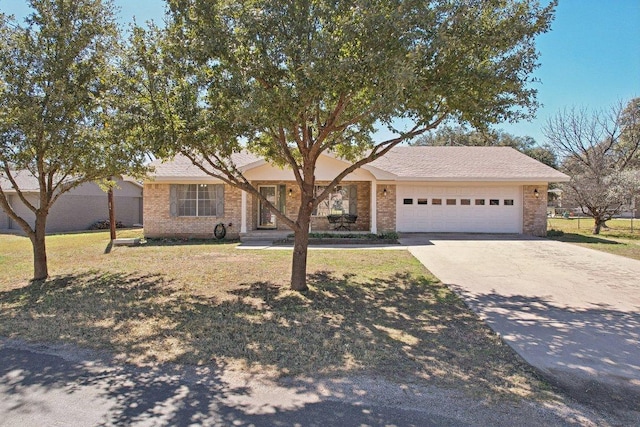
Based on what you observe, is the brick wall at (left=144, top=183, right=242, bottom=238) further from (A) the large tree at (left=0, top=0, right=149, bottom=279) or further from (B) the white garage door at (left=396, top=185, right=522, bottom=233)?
(A) the large tree at (left=0, top=0, right=149, bottom=279)

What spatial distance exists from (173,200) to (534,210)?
1543cm

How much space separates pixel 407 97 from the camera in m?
5.69

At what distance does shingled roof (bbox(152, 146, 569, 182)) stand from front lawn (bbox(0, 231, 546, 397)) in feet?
21.7

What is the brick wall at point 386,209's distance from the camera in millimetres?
16859

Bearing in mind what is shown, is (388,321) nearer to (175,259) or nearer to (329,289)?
(329,289)

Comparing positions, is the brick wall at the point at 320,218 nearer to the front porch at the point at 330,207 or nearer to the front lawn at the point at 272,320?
the front porch at the point at 330,207

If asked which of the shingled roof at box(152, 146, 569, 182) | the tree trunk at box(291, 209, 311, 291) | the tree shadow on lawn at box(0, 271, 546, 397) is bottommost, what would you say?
the tree shadow on lawn at box(0, 271, 546, 397)

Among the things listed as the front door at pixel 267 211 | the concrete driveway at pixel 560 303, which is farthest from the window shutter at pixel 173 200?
the concrete driveway at pixel 560 303

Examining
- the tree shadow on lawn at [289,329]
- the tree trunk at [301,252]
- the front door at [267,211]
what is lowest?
the tree shadow on lawn at [289,329]

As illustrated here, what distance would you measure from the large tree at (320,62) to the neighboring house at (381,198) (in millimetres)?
9119

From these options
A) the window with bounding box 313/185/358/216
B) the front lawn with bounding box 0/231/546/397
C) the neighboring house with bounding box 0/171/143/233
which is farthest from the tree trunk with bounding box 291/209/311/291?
the neighboring house with bounding box 0/171/143/233

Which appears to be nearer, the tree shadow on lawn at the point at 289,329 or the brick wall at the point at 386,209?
the tree shadow on lawn at the point at 289,329

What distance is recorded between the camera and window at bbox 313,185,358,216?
17750 millimetres

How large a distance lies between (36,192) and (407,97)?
2116 cm
